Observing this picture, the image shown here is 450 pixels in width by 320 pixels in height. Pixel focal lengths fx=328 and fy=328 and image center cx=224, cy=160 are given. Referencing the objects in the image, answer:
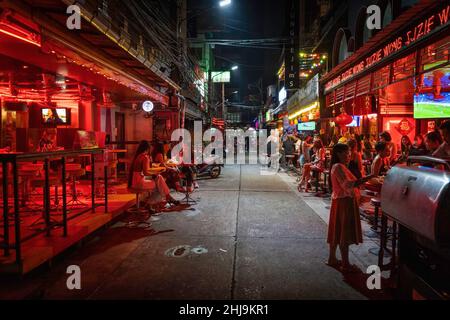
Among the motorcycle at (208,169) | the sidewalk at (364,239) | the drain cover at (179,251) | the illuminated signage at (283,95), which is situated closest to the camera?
the sidewalk at (364,239)

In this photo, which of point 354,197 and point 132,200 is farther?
point 132,200

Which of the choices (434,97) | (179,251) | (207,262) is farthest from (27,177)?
(434,97)

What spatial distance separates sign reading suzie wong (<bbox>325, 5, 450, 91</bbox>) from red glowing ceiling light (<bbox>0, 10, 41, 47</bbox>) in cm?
733

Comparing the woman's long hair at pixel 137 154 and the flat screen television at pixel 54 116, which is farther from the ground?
the flat screen television at pixel 54 116

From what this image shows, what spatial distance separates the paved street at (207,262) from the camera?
171 inches

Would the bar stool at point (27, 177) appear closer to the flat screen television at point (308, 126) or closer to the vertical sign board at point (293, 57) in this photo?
the flat screen television at point (308, 126)

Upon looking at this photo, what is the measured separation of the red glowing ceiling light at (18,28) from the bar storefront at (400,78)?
287 inches

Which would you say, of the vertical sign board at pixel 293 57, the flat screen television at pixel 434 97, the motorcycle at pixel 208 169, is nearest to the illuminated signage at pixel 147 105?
the motorcycle at pixel 208 169

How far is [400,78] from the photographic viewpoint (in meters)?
8.14

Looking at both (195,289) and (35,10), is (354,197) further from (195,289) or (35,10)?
(35,10)

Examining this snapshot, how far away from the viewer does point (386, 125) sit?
13.6m

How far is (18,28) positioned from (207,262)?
16.1ft

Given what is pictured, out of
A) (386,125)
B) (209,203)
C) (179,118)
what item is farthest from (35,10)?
(386,125)

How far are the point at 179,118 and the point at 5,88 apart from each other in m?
7.38
